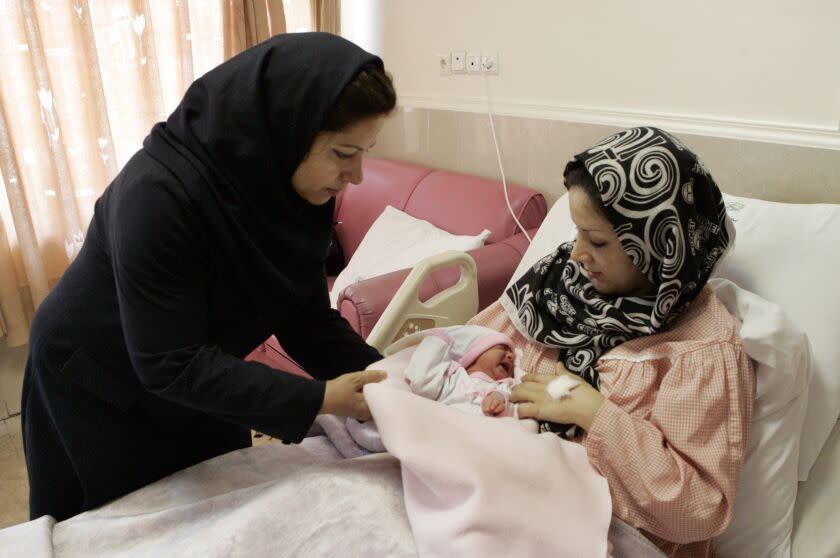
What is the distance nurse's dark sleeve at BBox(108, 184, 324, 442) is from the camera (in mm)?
958

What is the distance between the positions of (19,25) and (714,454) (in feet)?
8.85

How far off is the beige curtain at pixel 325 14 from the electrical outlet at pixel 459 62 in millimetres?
835

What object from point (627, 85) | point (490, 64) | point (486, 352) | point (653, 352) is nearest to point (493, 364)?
point (486, 352)

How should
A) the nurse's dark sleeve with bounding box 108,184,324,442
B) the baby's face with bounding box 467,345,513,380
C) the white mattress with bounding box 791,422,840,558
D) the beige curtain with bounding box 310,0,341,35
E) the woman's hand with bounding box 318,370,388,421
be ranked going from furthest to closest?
the beige curtain with bounding box 310,0,341,35 → the baby's face with bounding box 467,345,513,380 → the white mattress with bounding box 791,422,840,558 → the woman's hand with bounding box 318,370,388,421 → the nurse's dark sleeve with bounding box 108,184,324,442

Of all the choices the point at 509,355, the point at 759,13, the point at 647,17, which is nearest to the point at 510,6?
the point at 647,17

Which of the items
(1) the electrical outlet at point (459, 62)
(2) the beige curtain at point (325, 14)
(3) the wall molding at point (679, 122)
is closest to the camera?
(3) the wall molding at point (679, 122)

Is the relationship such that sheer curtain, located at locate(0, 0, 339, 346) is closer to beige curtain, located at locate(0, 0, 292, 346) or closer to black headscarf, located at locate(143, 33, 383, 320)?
beige curtain, located at locate(0, 0, 292, 346)

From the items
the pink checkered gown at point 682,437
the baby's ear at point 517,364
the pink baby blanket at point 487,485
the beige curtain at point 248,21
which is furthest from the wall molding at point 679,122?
the pink baby blanket at point 487,485

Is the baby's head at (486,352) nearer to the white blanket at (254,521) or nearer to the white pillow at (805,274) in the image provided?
the white blanket at (254,521)

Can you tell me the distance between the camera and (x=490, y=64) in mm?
2504

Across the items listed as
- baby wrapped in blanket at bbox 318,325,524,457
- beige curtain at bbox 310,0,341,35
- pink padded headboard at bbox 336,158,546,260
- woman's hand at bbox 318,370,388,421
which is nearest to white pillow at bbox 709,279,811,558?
baby wrapped in blanket at bbox 318,325,524,457

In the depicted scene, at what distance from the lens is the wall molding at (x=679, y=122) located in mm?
1618

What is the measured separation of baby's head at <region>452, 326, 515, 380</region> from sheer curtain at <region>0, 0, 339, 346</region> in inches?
78.1

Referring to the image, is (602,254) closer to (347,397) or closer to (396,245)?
(347,397)
